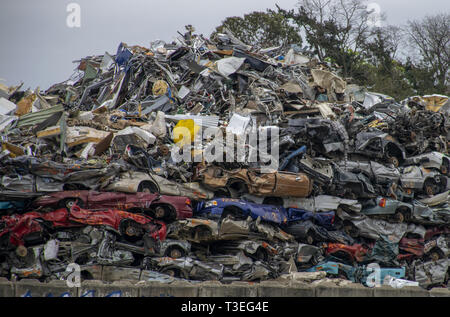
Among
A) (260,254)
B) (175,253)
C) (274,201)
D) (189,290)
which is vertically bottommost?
(260,254)

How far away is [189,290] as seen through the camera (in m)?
8.55

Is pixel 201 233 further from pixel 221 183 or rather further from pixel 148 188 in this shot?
pixel 148 188

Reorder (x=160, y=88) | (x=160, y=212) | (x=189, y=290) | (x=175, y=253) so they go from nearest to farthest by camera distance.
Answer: (x=189, y=290) → (x=175, y=253) → (x=160, y=212) → (x=160, y=88)

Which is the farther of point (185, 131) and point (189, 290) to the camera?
point (185, 131)

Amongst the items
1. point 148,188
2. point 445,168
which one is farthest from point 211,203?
point 445,168

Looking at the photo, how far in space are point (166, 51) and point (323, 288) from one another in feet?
57.1

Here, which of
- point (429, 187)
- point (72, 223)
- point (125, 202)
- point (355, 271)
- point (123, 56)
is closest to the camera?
point (72, 223)

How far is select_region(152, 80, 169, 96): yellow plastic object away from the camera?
21219mm

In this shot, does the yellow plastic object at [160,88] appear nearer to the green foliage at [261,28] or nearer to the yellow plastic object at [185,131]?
the yellow plastic object at [185,131]

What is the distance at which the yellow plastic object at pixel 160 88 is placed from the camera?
21219 millimetres

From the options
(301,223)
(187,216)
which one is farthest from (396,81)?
(187,216)

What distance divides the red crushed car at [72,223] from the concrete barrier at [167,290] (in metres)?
5.24

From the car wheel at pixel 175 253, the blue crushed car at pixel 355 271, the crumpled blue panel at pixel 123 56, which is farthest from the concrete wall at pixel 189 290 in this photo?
the crumpled blue panel at pixel 123 56

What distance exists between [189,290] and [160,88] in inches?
540
